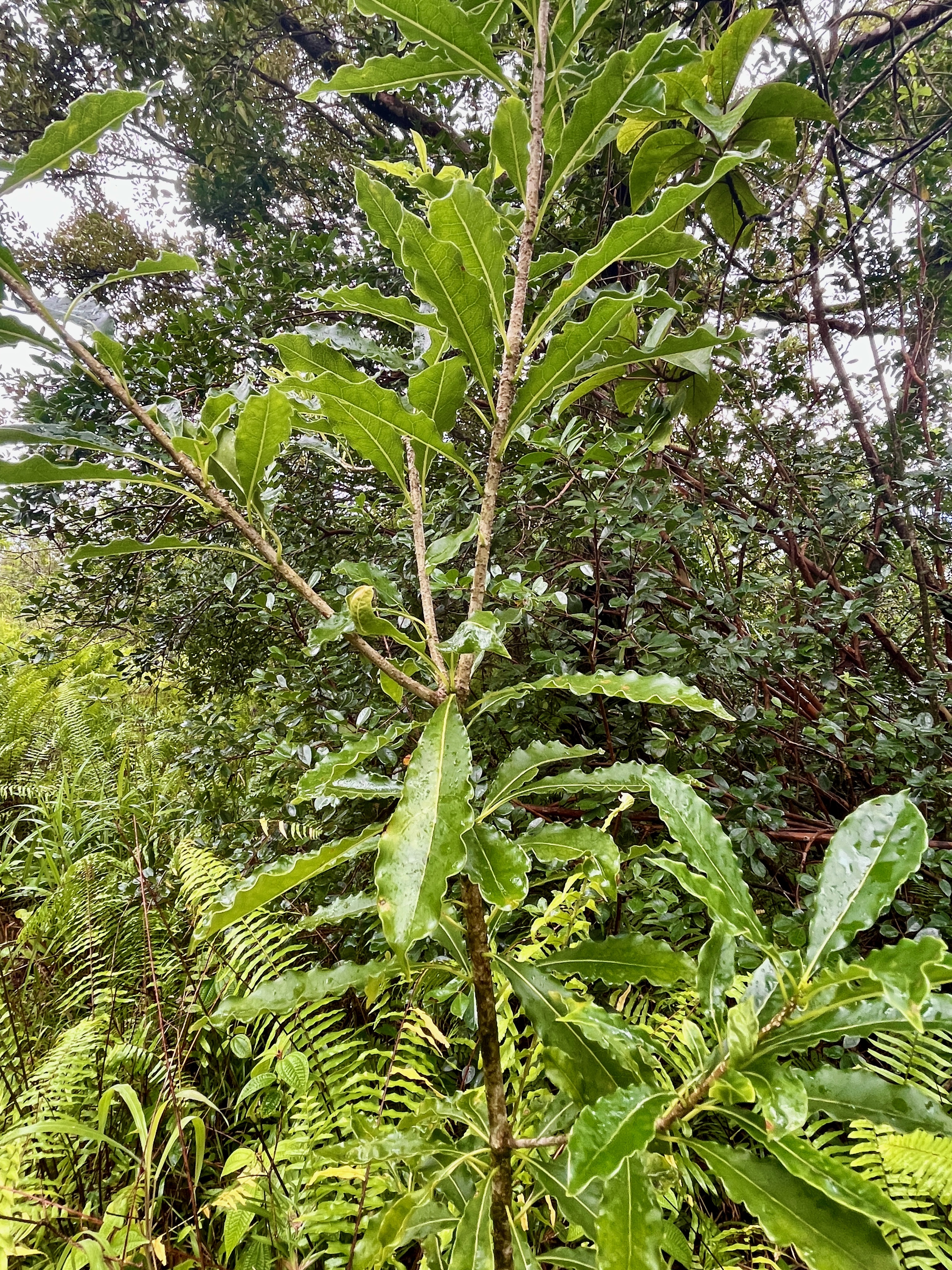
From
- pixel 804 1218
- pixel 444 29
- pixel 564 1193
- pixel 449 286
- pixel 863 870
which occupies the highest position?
pixel 444 29

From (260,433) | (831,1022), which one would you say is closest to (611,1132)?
(831,1022)

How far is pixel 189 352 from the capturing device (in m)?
2.16

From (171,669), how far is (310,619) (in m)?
1.30

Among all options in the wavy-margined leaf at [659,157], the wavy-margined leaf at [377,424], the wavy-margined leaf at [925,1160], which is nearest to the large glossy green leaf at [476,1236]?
the wavy-margined leaf at [925,1160]

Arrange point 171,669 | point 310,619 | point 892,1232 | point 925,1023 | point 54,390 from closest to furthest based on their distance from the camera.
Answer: point 925,1023 < point 892,1232 < point 310,619 < point 54,390 < point 171,669

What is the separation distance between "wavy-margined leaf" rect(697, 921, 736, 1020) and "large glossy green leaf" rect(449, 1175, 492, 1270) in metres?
0.37

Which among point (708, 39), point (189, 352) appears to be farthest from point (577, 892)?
point (708, 39)

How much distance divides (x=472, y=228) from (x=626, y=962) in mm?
842

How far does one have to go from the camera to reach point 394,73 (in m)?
0.69

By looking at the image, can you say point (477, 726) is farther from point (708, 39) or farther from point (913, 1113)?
point (708, 39)

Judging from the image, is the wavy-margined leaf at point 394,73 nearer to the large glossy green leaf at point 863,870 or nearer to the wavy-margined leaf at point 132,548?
the wavy-margined leaf at point 132,548

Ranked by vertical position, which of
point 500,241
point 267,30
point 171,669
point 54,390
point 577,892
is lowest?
point 577,892

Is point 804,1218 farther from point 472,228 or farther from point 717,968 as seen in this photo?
point 472,228

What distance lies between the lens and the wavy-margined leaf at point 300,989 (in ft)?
2.44
